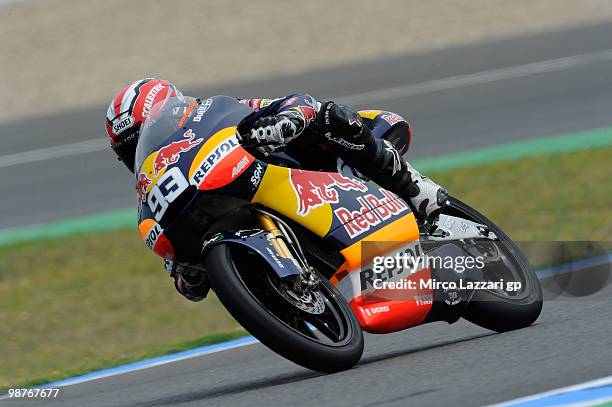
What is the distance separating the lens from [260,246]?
15.3 feet

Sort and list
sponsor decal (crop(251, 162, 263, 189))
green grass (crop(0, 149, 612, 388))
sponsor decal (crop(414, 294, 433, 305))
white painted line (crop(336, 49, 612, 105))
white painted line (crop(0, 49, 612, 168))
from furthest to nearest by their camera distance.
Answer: white painted line (crop(336, 49, 612, 105)) < white painted line (crop(0, 49, 612, 168)) < green grass (crop(0, 149, 612, 388)) < sponsor decal (crop(414, 294, 433, 305)) < sponsor decal (crop(251, 162, 263, 189))

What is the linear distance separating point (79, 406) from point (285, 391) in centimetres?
115

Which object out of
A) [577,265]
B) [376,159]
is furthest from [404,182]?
[577,265]

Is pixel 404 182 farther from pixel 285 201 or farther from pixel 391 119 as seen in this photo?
pixel 285 201

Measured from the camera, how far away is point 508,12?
629 inches

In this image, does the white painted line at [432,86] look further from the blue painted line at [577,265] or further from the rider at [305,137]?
the rider at [305,137]

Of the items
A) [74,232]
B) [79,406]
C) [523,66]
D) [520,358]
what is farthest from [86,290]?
[523,66]

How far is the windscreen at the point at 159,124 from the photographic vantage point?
5.00 metres

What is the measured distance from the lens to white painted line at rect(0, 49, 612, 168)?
43.7ft

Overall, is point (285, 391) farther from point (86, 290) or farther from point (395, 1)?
point (395, 1)

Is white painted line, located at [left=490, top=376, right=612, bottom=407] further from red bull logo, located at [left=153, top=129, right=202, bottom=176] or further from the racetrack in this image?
the racetrack

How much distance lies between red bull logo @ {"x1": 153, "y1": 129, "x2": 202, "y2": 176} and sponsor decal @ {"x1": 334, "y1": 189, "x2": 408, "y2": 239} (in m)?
0.72

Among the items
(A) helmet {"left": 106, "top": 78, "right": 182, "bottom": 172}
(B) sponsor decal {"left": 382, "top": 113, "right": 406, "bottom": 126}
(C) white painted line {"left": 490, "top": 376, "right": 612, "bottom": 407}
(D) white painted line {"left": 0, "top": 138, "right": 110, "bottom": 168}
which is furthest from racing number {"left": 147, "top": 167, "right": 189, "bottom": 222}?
(D) white painted line {"left": 0, "top": 138, "right": 110, "bottom": 168}

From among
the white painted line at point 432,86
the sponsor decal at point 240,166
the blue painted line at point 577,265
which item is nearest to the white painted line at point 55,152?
the white painted line at point 432,86
